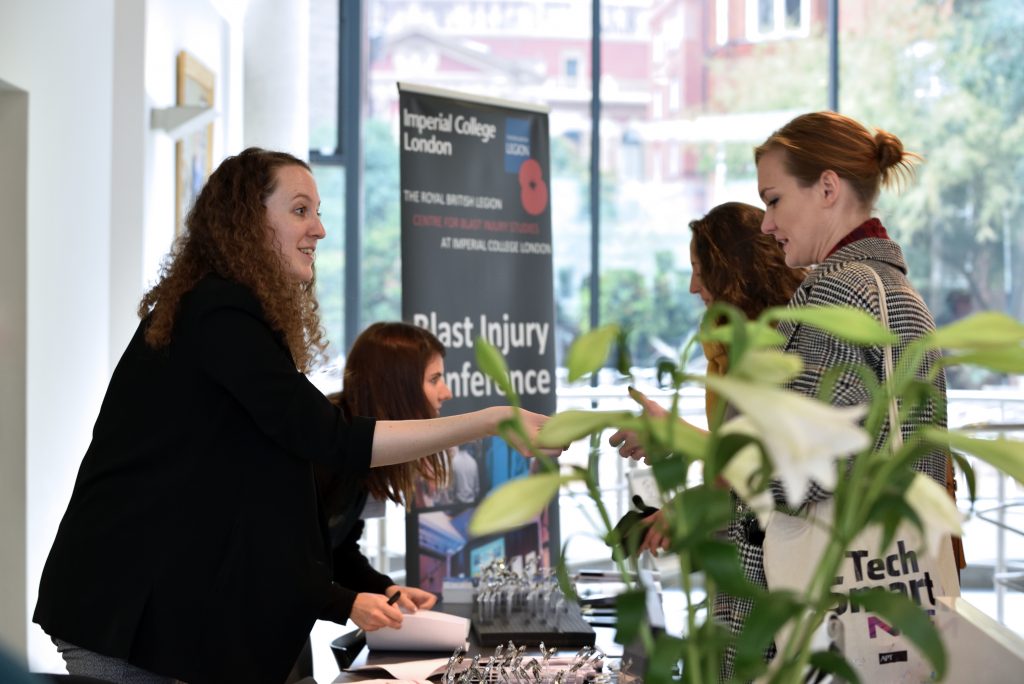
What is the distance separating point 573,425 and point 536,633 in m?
1.52

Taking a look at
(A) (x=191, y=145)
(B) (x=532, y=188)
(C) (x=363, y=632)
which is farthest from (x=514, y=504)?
(A) (x=191, y=145)

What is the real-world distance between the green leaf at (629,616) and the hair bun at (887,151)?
1315mm

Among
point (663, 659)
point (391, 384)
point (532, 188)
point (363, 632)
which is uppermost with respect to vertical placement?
point (532, 188)

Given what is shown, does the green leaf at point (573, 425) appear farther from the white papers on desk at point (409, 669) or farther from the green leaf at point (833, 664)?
the white papers on desk at point (409, 669)

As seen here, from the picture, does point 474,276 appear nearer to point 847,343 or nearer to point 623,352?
point 847,343

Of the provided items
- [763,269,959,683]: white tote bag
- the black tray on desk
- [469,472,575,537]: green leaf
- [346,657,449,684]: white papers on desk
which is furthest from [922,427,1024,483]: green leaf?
the black tray on desk

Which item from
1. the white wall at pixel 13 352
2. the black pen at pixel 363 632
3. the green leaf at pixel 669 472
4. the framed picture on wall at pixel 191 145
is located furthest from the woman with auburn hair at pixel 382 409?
the framed picture on wall at pixel 191 145

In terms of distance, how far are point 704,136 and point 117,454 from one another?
20.7 ft

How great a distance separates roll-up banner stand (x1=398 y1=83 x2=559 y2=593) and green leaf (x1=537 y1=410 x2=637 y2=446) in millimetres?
2935

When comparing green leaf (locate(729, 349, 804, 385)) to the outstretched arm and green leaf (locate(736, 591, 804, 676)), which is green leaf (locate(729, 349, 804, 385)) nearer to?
green leaf (locate(736, 591, 804, 676))

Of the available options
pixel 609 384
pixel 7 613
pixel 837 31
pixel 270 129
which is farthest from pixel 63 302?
pixel 837 31

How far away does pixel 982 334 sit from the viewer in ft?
2.50

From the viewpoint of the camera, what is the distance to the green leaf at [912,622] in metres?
0.71

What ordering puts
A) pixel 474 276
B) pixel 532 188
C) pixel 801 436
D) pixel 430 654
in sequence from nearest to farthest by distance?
pixel 801 436 < pixel 430 654 < pixel 474 276 < pixel 532 188
